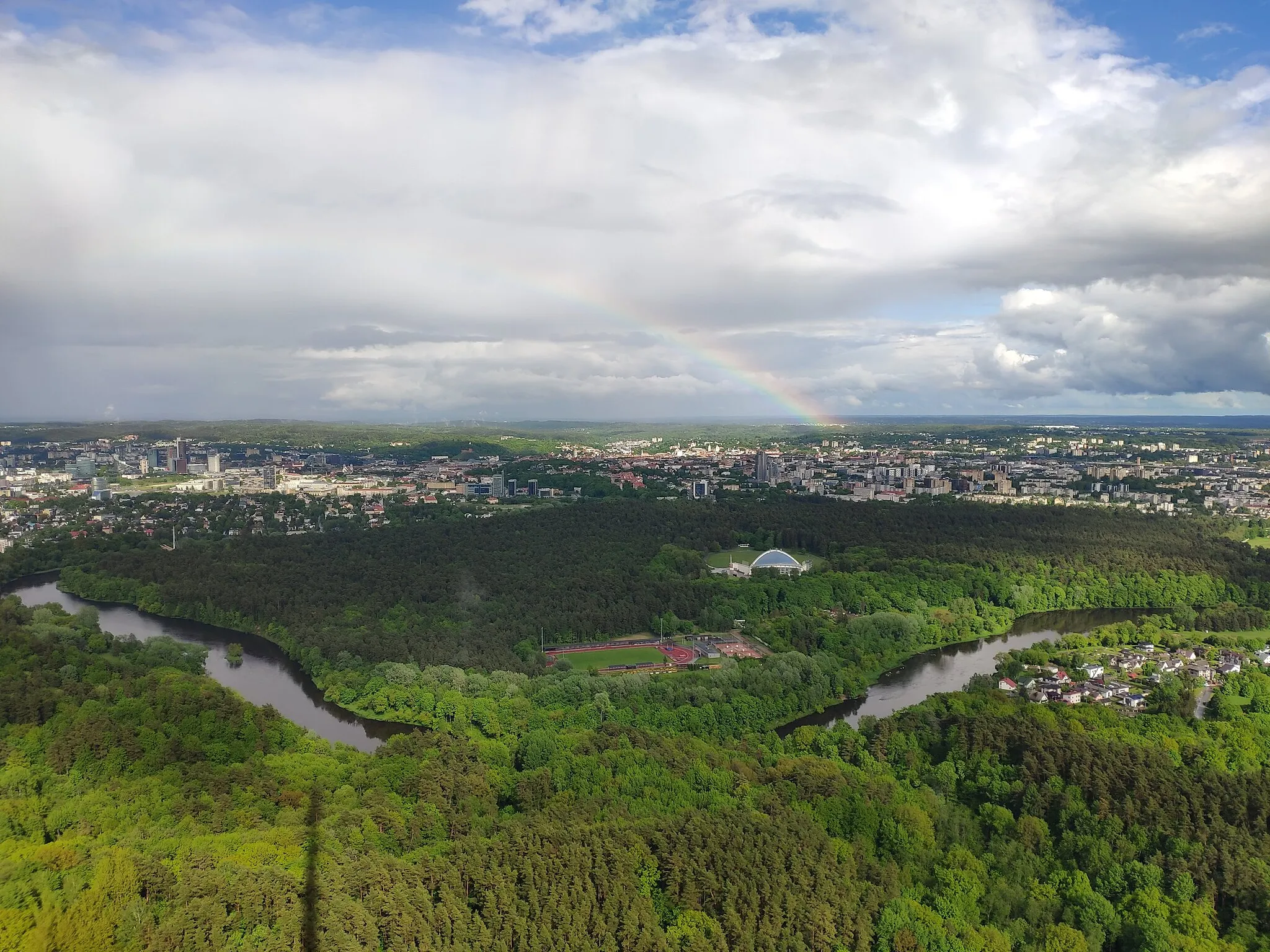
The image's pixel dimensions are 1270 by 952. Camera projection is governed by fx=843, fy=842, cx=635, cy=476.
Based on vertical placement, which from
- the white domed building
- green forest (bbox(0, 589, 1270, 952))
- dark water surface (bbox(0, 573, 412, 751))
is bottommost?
dark water surface (bbox(0, 573, 412, 751))

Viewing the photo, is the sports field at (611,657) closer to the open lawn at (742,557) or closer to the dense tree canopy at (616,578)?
the dense tree canopy at (616,578)

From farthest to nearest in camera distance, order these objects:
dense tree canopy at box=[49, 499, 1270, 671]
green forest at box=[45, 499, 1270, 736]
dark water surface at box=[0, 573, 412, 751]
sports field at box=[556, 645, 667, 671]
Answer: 1. dense tree canopy at box=[49, 499, 1270, 671]
2. sports field at box=[556, 645, 667, 671]
3. green forest at box=[45, 499, 1270, 736]
4. dark water surface at box=[0, 573, 412, 751]

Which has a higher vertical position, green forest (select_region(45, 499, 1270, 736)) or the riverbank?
green forest (select_region(45, 499, 1270, 736))

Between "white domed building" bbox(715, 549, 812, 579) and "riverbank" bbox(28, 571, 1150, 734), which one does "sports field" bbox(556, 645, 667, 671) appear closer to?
"riverbank" bbox(28, 571, 1150, 734)

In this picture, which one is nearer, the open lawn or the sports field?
the sports field

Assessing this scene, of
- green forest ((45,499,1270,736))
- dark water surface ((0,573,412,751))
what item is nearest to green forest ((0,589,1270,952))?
dark water surface ((0,573,412,751))

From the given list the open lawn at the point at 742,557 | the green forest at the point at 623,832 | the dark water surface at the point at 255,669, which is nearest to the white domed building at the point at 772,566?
the open lawn at the point at 742,557

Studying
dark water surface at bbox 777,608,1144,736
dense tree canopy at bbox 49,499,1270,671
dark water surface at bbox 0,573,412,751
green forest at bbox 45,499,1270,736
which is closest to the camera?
dark water surface at bbox 0,573,412,751

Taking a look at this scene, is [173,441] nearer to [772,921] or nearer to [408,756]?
[408,756]
